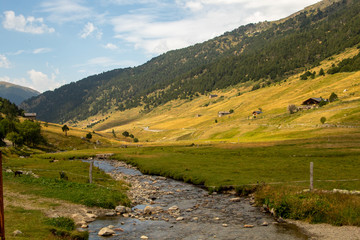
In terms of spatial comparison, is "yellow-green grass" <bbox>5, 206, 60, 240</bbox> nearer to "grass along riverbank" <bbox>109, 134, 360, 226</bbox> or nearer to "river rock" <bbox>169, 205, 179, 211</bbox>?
"river rock" <bbox>169, 205, 179, 211</bbox>

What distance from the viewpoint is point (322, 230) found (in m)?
21.7

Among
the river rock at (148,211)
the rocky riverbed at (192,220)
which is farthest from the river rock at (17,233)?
the river rock at (148,211)

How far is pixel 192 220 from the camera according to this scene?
85.6 ft

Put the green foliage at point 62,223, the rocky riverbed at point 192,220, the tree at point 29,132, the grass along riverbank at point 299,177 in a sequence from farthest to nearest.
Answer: the tree at point 29,132 → the grass along riverbank at point 299,177 → the rocky riverbed at point 192,220 → the green foliage at point 62,223

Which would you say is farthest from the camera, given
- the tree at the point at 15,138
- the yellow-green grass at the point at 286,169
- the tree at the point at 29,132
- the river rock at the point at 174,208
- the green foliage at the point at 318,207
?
the tree at the point at 29,132

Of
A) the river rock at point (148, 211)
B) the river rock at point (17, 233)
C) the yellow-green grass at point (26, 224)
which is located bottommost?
the river rock at point (148, 211)

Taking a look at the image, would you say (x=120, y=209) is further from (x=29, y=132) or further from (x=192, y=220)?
(x=29, y=132)

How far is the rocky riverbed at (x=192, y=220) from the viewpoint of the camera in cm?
2216

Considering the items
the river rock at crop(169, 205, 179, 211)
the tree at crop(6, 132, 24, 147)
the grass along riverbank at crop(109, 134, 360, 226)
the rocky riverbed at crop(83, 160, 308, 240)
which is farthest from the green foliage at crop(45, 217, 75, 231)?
the tree at crop(6, 132, 24, 147)

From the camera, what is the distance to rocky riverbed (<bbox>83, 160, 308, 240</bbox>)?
22.2m

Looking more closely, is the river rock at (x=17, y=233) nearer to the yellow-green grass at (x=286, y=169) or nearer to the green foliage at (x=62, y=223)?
the green foliage at (x=62, y=223)

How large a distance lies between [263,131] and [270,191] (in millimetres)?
98309

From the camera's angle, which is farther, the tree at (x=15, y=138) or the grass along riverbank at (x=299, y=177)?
the tree at (x=15, y=138)

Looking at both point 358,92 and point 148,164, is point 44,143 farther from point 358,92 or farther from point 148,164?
point 358,92
